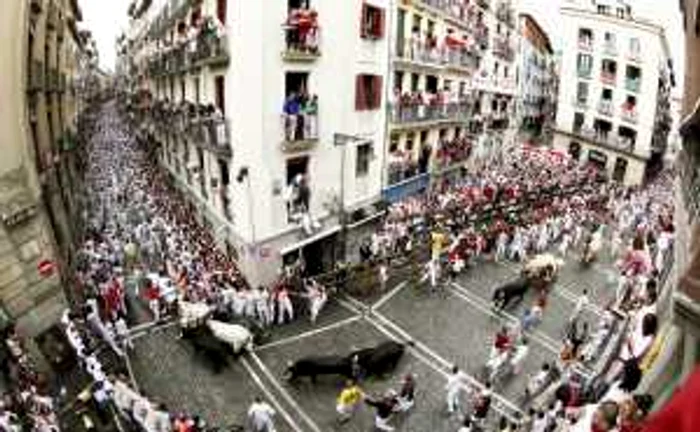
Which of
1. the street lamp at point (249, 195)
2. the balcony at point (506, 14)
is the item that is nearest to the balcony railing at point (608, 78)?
the balcony at point (506, 14)

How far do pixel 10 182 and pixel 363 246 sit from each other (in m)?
13.6

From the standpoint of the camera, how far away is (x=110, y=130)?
229 feet

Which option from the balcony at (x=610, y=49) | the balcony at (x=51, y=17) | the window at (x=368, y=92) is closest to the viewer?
the window at (x=368, y=92)

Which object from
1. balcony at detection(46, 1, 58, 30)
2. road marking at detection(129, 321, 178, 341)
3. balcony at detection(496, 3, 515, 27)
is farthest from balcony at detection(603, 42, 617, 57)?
road marking at detection(129, 321, 178, 341)

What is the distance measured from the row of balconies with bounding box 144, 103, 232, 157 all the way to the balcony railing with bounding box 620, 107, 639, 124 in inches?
1630

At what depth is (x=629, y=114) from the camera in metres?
55.0

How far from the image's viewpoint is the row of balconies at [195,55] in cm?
2208

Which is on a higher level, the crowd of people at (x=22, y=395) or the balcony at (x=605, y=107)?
the balcony at (x=605, y=107)

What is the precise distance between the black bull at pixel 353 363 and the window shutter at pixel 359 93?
1109 cm

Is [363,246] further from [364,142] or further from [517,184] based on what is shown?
[517,184]

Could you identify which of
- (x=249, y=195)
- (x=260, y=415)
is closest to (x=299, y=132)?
(x=249, y=195)

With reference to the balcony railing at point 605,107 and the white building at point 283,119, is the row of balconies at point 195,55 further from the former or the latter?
the balcony railing at point 605,107

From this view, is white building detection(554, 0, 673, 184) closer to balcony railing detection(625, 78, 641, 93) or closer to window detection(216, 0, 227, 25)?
balcony railing detection(625, 78, 641, 93)

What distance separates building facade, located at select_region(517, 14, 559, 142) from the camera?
6450cm
